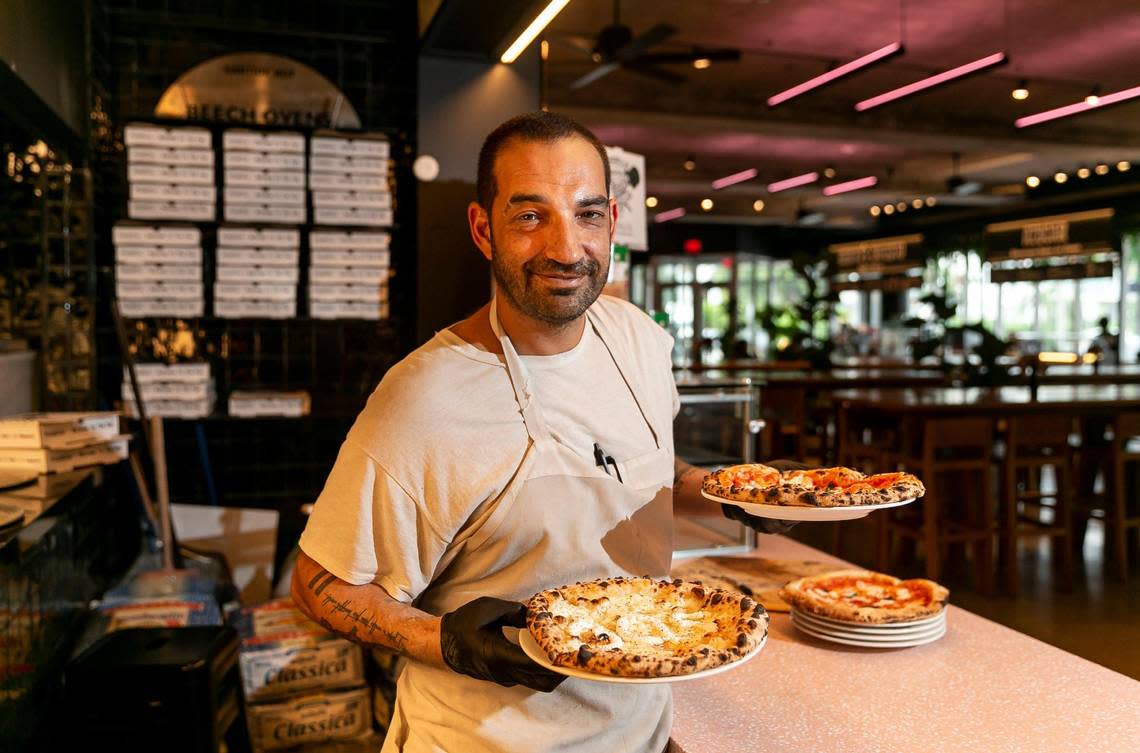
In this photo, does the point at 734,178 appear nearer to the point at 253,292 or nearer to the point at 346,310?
the point at 346,310

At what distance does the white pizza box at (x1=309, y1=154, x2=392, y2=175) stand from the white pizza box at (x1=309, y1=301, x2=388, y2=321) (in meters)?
0.58

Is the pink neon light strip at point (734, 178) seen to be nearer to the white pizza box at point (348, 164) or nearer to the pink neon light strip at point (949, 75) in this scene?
the pink neon light strip at point (949, 75)

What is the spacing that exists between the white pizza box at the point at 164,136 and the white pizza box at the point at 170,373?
0.93m

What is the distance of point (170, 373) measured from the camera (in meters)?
3.77

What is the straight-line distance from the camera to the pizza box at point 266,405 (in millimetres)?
3826

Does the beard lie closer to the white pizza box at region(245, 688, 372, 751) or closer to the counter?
the counter

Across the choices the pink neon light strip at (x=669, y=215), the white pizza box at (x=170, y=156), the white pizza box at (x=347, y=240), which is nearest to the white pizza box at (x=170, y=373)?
the white pizza box at (x=347, y=240)

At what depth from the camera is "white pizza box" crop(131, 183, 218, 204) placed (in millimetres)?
3756

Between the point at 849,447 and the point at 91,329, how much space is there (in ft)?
14.1

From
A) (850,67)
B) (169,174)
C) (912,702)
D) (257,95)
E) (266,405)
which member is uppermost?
(850,67)

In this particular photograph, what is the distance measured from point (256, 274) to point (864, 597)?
300 centimetres

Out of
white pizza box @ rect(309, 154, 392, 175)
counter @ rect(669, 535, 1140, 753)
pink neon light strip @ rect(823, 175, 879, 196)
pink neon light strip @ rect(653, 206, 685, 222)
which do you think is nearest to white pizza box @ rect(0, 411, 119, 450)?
white pizza box @ rect(309, 154, 392, 175)

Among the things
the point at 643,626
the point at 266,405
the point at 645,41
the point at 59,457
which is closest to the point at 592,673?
the point at 643,626

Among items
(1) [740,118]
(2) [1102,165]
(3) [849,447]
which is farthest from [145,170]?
(2) [1102,165]
